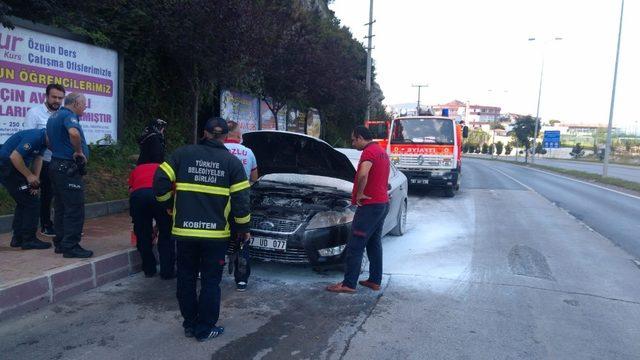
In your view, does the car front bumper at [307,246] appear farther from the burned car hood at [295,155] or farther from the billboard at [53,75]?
the billboard at [53,75]

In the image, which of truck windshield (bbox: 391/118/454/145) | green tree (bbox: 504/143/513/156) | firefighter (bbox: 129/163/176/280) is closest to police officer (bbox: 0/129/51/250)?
firefighter (bbox: 129/163/176/280)

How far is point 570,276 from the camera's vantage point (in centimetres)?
612

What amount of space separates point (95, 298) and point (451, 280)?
3977 mm

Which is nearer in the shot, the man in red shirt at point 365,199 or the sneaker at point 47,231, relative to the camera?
the man in red shirt at point 365,199

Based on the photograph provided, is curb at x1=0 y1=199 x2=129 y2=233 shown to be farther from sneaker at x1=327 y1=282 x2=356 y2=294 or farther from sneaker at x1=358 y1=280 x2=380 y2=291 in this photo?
sneaker at x1=358 y1=280 x2=380 y2=291

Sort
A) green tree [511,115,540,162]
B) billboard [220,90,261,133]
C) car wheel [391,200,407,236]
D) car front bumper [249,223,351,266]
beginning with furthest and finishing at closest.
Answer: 1. green tree [511,115,540,162]
2. billboard [220,90,261,133]
3. car wheel [391,200,407,236]
4. car front bumper [249,223,351,266]

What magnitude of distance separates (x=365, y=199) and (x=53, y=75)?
254 inches

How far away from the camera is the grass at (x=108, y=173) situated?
326 inches

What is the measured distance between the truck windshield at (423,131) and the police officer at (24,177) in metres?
10.5

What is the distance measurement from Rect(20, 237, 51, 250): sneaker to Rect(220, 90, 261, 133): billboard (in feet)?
30.2

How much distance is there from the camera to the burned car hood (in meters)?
6.53

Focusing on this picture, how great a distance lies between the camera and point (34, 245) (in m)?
5.56

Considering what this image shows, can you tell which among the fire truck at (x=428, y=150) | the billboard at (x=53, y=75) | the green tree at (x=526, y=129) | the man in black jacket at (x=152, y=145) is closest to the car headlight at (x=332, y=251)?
the man in black jacket at (x=152, y=145)

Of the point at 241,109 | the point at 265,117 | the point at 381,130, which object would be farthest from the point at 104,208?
the point at 381,130
